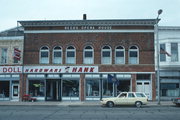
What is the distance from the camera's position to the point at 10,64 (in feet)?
100

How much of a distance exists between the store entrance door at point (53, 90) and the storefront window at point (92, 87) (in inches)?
136

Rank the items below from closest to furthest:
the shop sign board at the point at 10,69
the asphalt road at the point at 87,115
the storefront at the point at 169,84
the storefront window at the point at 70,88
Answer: the asphalt road at the point at 87,115 → the storefront window at the point at 70,88 → the shop sign board at the point at 10,69 → the storefront at the point at 169,84

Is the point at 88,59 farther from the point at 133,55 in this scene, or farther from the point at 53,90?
the point at 53,90

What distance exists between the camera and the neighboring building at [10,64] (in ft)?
100

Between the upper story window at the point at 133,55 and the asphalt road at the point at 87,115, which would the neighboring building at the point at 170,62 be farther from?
the asphalt road at the point at 87,115

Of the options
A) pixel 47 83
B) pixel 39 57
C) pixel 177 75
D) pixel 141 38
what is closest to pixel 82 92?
pixel 47 83

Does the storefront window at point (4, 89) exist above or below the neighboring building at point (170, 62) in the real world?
below

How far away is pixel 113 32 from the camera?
99.3ft

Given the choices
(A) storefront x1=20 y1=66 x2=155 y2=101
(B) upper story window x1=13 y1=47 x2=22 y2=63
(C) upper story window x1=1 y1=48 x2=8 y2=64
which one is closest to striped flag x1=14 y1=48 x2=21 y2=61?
(B) upper story window x1=13 y1=47 x2=22 y2=63

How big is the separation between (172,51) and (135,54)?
496cm

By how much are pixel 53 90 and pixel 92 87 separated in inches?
185

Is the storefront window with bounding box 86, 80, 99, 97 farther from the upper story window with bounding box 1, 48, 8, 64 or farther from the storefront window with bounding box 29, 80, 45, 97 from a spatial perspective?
the upper story window with bounding box 1, 48, 8, 64

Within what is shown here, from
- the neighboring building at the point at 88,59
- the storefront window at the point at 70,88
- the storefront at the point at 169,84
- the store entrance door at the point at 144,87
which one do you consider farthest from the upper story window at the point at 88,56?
the storefront at the point at 169,84

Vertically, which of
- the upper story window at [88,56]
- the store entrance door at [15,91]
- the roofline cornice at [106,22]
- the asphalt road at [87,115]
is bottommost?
the asphalt road at [87,115]
